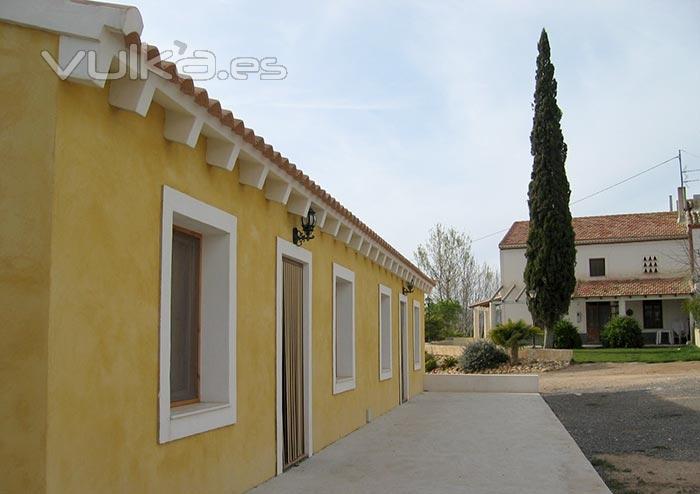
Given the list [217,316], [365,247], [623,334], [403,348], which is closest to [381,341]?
[403,348]

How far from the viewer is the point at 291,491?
7094mm

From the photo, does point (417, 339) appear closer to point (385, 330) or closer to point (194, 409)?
point (385, 330)

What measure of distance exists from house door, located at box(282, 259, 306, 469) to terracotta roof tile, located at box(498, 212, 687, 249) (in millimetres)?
38063

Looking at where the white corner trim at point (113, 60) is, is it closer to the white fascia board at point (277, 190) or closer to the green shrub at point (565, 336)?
the white fascia board at point (277, 190)

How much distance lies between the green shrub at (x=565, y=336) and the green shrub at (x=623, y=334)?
4.93ft

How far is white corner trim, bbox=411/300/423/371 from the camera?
19.7 meters

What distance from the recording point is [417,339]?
2039cm

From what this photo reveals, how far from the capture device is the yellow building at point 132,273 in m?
4.11

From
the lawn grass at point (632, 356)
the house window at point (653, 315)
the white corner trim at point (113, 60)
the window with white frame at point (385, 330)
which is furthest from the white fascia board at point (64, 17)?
the house window at point (653, 315)

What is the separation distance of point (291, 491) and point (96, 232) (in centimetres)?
355

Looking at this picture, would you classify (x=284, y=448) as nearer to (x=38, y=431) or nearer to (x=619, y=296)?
(x=38, y=431)

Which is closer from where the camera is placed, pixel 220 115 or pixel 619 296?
pixel 220 115

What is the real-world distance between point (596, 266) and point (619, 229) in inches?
113

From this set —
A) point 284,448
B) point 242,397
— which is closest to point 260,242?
point 242,397
